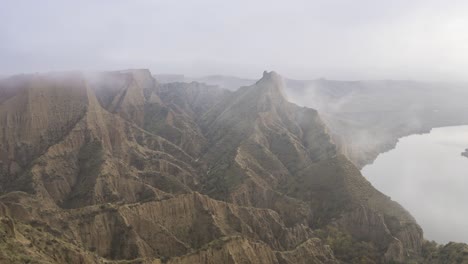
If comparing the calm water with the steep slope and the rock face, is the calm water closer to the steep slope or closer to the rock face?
the steep slope

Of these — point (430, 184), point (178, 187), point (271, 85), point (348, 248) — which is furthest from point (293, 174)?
point (271, 85)

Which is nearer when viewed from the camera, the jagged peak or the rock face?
the rock face

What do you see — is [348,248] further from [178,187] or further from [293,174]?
[178,187]

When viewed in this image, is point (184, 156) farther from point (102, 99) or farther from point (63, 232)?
point (63, 232)

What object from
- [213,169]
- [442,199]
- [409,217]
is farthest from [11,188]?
[442,199]

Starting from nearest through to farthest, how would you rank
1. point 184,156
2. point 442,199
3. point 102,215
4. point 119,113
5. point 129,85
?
point 102,215, point 442,199, point 184,156, point 119,113, point 129,85

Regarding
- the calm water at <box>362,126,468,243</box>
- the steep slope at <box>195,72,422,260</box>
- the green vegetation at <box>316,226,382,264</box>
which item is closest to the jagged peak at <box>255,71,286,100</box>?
the steep slope at <box>195,72,422,260</box>
